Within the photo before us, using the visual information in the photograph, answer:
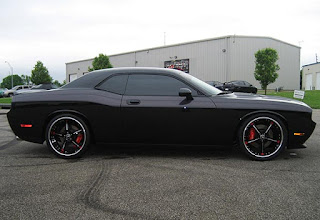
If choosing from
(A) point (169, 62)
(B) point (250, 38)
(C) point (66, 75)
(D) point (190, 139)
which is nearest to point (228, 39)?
(B) point (250, 38)

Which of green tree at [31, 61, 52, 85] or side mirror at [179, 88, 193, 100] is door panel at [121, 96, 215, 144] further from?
green tree at [31, 61, 52, 85]

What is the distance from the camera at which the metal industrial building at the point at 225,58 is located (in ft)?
112

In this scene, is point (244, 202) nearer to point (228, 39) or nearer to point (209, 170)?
point (209, 170)

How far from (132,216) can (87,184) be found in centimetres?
89

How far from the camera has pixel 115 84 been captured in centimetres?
389

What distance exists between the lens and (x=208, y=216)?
2.03m

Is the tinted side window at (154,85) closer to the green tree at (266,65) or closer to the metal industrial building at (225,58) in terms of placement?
the green tree at (266,65)

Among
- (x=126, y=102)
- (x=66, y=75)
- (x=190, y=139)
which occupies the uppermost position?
(x=66, y=75)

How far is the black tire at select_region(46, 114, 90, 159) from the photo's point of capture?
3758mm

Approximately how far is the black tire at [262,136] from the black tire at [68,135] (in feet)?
7.22

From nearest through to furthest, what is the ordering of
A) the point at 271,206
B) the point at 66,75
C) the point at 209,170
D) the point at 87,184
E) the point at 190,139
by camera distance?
the point at 271,206, the point at 87,184, the point at 209,170, the point at 190,139, the point at 66,75

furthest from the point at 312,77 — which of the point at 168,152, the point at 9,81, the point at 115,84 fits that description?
the point at 9,81

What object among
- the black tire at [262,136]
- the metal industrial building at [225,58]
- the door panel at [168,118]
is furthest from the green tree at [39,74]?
the black tire at [262,136]

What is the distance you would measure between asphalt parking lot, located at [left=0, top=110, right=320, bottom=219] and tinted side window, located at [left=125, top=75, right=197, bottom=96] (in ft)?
3.08
